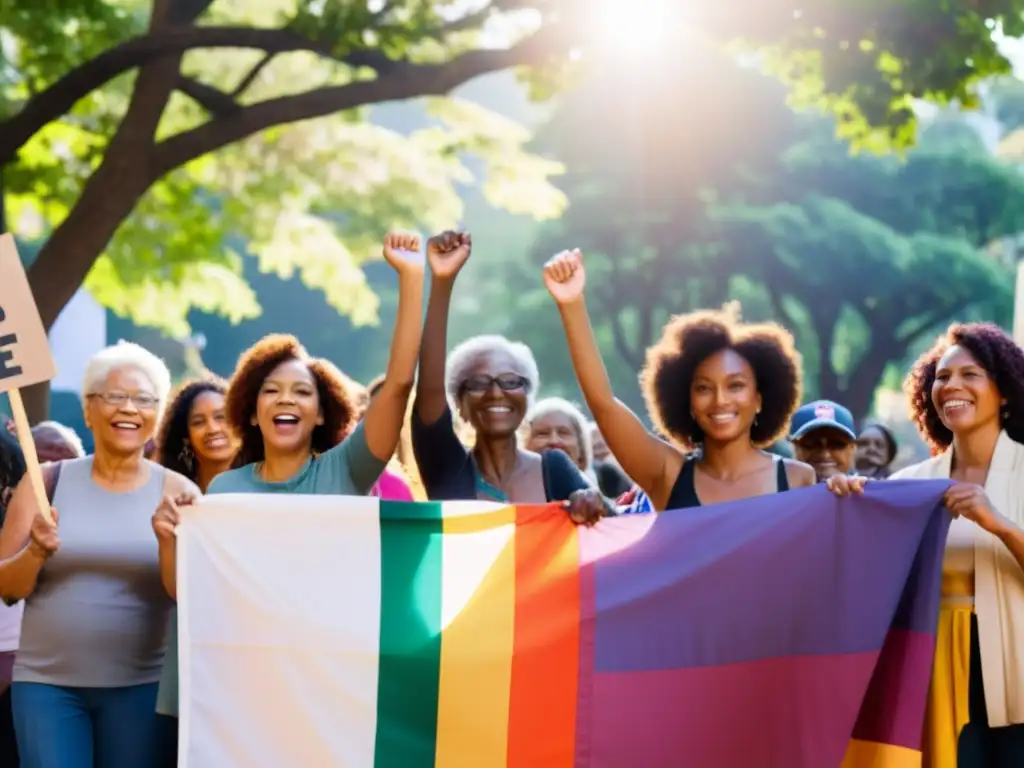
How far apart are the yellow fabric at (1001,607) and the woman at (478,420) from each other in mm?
1165

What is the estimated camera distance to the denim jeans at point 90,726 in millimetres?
5305

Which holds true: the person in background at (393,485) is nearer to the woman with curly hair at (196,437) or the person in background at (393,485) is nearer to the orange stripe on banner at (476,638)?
the orange stripe on banner at (476,638)

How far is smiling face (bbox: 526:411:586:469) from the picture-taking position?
7840 mm

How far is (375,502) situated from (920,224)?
31194mm

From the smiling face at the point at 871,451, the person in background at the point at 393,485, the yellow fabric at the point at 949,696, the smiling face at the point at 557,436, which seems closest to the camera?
the yellow fabric at the point at 949,696

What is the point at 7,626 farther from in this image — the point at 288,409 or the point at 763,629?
the point at 763,629

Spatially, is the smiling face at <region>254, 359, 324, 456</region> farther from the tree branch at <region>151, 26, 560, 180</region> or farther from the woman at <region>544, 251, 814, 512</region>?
the tree branch at <region>151, 26, 560, 180</region>

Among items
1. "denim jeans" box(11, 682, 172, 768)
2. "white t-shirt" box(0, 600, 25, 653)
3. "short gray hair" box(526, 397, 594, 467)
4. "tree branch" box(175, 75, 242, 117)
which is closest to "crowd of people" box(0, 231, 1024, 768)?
"denim jeans" box(11, 682, 172, 768)

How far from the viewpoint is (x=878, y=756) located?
5.20 m

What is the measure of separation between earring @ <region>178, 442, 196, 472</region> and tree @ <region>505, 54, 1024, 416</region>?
1074 inches

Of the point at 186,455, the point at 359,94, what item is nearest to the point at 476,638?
the point at 186,455

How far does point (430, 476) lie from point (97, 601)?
3.73 feet

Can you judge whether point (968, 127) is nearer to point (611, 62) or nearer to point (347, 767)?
point (611, 62)

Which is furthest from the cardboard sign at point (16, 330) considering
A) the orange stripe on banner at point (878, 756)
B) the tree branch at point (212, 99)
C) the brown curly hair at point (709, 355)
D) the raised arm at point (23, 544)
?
the tree branch at point (212, 99)
